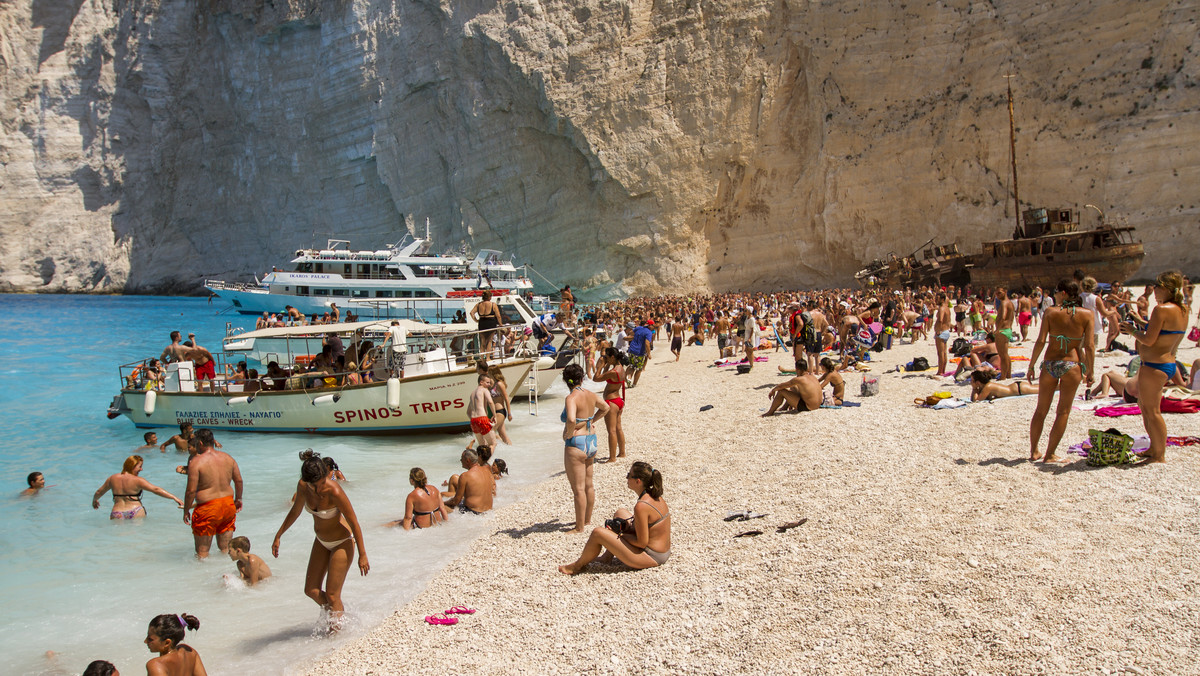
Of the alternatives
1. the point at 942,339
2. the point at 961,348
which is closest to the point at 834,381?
the point at 942,339

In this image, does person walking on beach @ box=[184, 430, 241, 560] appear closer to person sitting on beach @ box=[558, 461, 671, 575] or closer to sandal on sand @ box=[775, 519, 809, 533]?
person sitting on beach @ box=[558, 461, 671, 575]

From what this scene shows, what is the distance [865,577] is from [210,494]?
246 inches

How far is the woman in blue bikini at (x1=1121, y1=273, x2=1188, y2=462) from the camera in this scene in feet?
19.9

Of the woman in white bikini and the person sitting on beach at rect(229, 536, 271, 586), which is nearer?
the woman in white bikini

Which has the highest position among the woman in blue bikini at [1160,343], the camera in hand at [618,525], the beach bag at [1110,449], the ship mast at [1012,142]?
the ship mast at [1012,142]

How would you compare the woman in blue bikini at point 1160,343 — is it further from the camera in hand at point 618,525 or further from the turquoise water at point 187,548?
the turquoise water at point 187,548

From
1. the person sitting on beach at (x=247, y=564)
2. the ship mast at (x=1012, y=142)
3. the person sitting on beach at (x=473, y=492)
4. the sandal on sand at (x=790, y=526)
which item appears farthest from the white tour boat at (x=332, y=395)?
the ship mast at (x=1012, y=142)

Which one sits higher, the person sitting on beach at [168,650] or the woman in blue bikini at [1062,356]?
the woman in blue bikini at [1062,356]

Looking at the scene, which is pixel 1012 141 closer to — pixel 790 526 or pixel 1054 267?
pixel 1054 267

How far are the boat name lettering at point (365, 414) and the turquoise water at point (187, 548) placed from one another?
0.41 m

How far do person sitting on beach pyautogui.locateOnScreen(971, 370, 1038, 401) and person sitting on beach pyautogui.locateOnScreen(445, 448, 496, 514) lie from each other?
Answer: 6.98 metres

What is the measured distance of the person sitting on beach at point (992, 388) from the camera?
410 inches

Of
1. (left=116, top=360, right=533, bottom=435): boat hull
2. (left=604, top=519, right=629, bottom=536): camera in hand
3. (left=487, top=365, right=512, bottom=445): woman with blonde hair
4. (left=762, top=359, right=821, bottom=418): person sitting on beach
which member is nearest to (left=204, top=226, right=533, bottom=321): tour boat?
(left=116, top=360, right=533, bottom=435): boat hull

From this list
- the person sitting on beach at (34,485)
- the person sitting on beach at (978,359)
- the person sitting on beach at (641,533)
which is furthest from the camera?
the person sitting on beach at (978,359)
